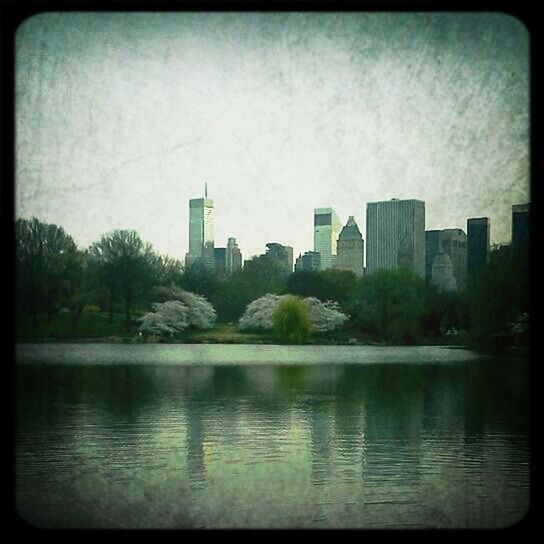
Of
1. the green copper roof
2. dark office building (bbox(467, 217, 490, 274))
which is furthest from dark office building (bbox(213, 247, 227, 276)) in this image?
dark office building (bbox(467, 217, 490, 274))

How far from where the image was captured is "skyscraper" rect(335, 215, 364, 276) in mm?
2818

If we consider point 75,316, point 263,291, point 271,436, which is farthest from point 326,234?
point 75,316

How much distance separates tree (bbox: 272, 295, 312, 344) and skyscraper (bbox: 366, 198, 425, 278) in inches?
13.0

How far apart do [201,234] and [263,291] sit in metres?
0.35

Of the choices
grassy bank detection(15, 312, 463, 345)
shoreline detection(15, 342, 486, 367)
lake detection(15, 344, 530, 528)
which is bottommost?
lake detection(15, 344, 530, 528)

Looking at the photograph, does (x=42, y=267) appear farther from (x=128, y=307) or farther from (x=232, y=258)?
(x=232, y=258)

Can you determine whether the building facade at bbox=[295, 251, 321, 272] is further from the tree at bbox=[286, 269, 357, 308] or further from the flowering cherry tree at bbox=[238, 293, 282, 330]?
the flowering cherry tree at bbox=[238, 293, 282, 330]

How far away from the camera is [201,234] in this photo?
9.27 feet

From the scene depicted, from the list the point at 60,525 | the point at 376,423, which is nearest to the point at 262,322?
the point at 376,423

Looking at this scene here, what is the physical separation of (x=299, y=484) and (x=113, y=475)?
70cm

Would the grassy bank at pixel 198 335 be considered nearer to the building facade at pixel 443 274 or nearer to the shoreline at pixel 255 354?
the shoreline at pixel 255 354

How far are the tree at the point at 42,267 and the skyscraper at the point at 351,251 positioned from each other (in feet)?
3.57

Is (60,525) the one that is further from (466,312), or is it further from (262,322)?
(466,312)
